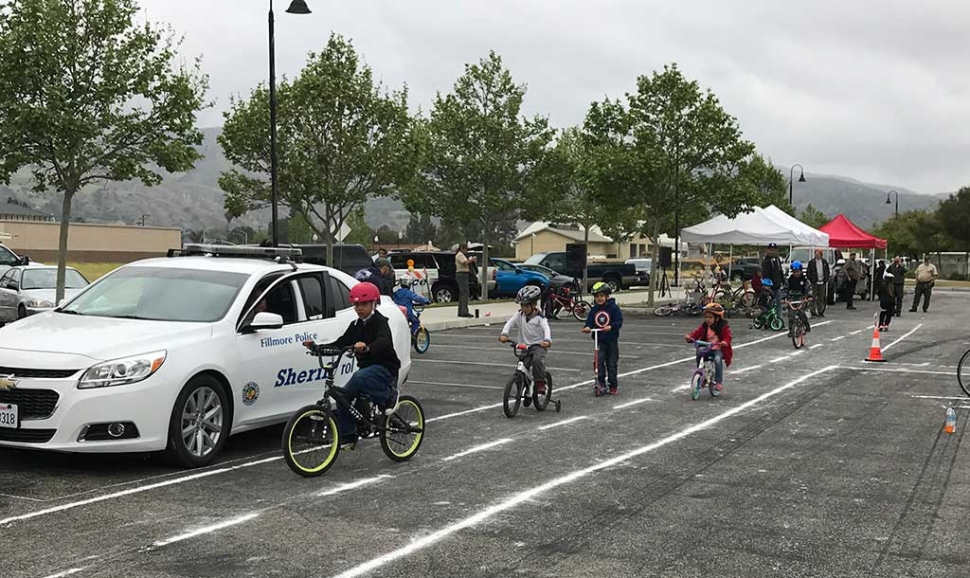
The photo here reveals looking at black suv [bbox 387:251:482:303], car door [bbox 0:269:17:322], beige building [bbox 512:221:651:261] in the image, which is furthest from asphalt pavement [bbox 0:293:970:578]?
beige building [bbox 512:221:651:261]

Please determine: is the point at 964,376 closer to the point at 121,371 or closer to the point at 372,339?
the point at 372,339

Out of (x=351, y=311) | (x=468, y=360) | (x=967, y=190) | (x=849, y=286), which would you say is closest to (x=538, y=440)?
(x=351, y=311)

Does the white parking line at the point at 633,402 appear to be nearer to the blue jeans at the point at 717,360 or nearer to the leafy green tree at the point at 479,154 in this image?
the blue jeans at the point at 717,360

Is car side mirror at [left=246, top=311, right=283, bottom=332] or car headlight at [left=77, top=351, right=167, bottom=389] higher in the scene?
car side mirror at [left=246, top=311, right=283, bottom=332]

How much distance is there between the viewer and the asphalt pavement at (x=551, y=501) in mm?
6059

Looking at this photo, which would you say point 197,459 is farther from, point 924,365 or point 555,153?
point 555,153

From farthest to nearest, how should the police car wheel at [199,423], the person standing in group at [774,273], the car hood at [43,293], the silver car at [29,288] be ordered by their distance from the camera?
the person standing in group at [774,273], the car hood at [43,293], the silver car at [29,288], the police car wheel at [199,423]

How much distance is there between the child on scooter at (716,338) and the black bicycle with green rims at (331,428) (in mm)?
5844

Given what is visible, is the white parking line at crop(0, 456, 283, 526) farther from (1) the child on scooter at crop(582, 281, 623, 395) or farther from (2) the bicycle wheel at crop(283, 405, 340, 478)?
(1) the child on scooter at crop(582, 281, 623, 395)

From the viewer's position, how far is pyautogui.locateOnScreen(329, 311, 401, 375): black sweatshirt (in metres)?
8.65

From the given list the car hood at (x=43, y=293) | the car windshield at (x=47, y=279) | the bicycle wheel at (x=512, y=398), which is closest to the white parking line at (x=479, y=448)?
the bicycle wheel at (x=512, y=398)

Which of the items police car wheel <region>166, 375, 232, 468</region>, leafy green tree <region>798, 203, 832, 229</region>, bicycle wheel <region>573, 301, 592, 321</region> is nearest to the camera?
police car wheel <region>166, 375, 232, 468</region>

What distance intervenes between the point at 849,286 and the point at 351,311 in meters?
30.1

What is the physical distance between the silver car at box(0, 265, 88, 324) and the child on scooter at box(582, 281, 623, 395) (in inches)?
487
